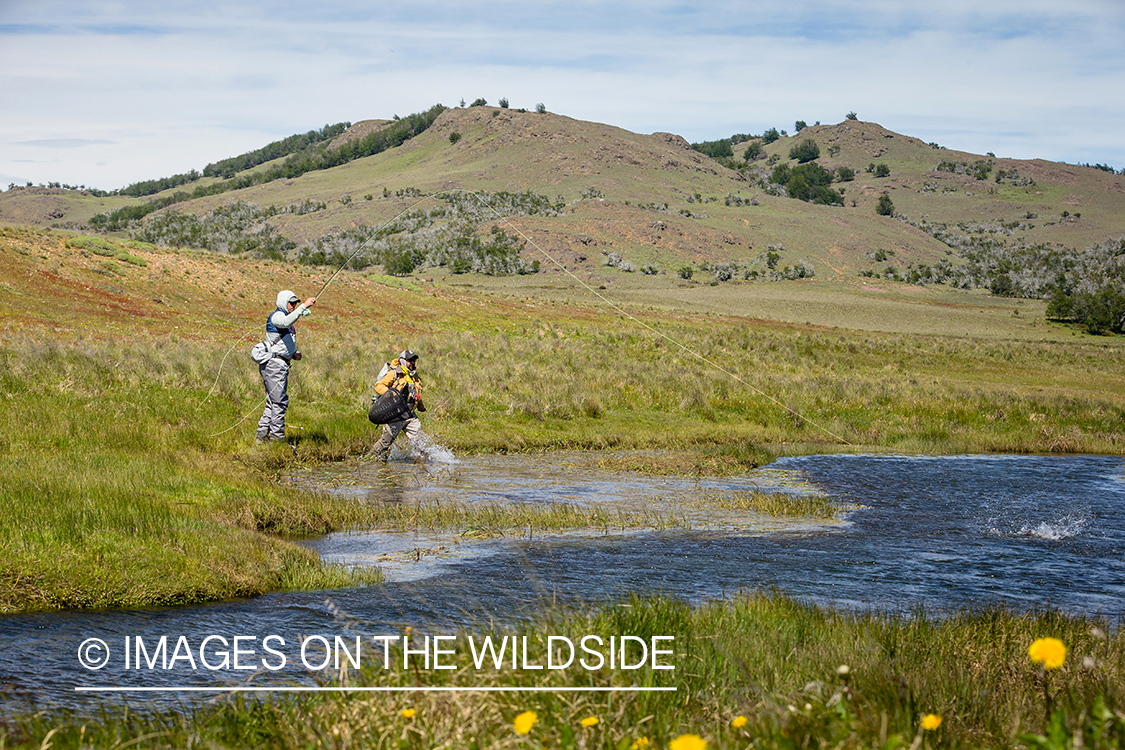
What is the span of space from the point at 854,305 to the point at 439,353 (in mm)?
54732

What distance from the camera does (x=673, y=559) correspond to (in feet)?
33.9

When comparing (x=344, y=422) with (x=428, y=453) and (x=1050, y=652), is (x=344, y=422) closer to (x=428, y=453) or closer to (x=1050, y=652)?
(x=428, y=453)

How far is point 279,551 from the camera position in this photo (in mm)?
9555

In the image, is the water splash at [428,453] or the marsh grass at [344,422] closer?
the marsh grass at [344,422]

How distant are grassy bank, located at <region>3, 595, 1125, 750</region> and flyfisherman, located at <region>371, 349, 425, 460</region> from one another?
10.7 metres

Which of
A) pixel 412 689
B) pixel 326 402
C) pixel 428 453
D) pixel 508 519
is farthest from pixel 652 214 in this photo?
pixel 412 689

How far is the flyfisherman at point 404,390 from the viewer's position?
16.4 m

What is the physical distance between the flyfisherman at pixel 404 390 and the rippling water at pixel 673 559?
593 mm

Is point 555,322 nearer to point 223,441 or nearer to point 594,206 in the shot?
point 223,441

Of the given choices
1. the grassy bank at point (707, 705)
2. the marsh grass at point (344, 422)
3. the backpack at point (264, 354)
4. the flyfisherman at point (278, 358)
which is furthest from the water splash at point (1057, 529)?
the backpack at point (264, 354)

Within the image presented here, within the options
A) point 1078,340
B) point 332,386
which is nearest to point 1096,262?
point 1078,340

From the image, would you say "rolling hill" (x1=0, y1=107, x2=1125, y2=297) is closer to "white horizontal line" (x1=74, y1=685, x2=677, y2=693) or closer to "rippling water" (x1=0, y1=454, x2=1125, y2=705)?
"rippling water" (x1=0, y1=454, x2=1125, y2=705)

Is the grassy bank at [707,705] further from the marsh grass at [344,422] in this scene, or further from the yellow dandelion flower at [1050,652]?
the marsh grass at [344,422]

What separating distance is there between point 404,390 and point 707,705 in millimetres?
12384
